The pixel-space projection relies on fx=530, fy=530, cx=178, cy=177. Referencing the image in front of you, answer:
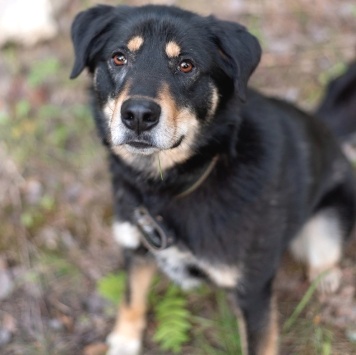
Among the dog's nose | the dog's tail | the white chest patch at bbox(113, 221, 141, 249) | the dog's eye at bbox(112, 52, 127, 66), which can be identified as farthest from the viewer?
the dog's tail

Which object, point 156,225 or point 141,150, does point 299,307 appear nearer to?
point 156,225

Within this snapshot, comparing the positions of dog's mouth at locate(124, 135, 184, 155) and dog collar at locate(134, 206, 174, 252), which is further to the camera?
dog collar at locate(134, 206, 174, 252)

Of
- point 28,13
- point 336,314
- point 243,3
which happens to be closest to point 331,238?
point 336,314

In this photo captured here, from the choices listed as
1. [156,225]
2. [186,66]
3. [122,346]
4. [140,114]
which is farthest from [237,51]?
[122,346]

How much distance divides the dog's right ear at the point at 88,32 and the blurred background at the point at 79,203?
115 centimetres

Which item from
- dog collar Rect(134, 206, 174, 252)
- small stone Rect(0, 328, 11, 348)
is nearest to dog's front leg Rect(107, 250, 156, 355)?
dog collar Rect(134, 206, 174, 252)

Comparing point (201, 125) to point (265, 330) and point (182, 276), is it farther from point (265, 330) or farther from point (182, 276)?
point (265, 330)

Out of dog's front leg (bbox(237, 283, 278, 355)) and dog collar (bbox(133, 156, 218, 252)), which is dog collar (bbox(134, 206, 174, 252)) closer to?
dog collar (bbox(133, 156, 218, 252))

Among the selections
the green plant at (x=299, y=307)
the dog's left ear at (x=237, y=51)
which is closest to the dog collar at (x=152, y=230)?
the dog's left ear at (x=237, y=51)

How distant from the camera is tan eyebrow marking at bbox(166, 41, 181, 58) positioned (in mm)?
2438

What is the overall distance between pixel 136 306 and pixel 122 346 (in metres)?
0.25

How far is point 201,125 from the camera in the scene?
2.57 metres

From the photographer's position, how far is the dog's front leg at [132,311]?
3131 mm

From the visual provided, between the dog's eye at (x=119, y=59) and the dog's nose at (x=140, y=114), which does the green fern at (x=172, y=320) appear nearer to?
the dog's nose at (x=140, y=114)
